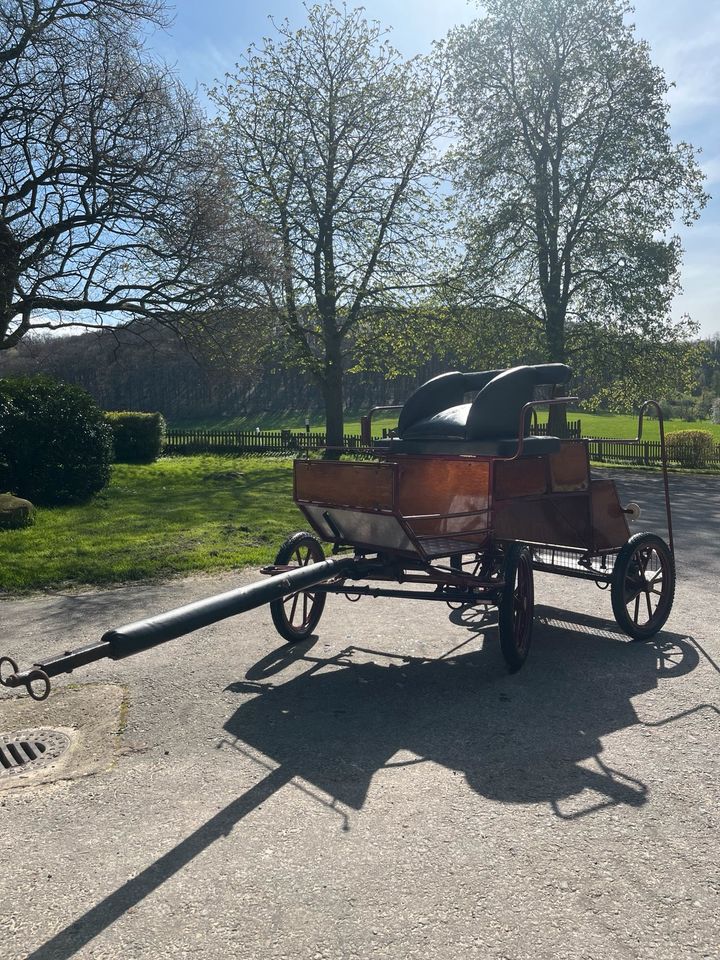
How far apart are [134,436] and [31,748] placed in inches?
914

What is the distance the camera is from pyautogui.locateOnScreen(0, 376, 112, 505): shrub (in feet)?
45.2

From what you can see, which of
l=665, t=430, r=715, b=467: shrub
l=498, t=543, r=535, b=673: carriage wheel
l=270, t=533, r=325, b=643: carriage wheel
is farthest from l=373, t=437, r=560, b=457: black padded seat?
l=665, t=430, r=715, b=467: shrub

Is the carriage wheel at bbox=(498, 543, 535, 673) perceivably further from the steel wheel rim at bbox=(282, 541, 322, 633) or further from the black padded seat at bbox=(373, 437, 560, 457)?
the steel wheel rim at bbox=(282, 541, 322, 633)

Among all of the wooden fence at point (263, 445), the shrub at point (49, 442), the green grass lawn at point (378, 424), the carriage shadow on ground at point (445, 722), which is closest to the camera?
the carriage shadow on ground at point (445, 722)

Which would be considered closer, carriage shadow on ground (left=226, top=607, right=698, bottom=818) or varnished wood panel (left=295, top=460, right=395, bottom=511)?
carriage shadow on ground (left=226, top=607, right=698, bottom=818)

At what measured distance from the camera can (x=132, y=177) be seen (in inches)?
578

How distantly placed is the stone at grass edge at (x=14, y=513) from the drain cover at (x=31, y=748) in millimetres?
7807

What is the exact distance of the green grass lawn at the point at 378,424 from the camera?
44.3 m

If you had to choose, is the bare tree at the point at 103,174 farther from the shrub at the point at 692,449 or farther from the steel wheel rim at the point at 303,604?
the shrub at the point at 692,449

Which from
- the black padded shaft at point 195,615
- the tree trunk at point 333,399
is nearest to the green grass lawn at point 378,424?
the tree trunk at point 333,399

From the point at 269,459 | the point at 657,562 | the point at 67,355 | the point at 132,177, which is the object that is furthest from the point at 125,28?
the point at 67,355

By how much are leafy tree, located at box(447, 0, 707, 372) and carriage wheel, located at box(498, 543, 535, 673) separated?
2287 cm

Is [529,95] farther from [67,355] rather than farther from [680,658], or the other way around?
[67,355]

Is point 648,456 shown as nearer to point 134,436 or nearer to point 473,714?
point 134,436
